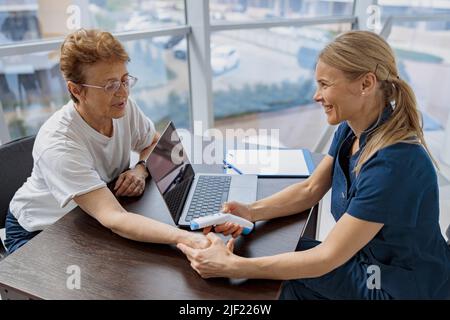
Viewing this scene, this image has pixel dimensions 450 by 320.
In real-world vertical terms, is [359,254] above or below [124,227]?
below

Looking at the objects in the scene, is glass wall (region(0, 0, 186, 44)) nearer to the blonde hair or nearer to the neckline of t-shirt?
the neckline of t-shirt

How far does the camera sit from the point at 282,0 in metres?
2.99

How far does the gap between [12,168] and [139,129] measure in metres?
0.48

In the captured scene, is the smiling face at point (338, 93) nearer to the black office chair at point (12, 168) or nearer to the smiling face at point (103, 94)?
the smiling face at point (103, 94)

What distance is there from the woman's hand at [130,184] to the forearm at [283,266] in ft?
1.73

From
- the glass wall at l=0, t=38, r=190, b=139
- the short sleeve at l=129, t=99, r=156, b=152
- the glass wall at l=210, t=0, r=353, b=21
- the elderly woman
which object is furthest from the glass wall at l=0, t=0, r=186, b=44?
the elderly woman

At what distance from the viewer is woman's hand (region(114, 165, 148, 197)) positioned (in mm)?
1342


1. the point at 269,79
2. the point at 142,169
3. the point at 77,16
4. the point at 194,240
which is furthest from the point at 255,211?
the point at 269,79

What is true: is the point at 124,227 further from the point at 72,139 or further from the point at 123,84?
the point at 123,84

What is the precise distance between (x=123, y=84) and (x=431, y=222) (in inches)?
38.6

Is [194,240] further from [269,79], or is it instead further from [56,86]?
[269,79]

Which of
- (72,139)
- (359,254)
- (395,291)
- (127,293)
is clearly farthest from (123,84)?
(395,291)

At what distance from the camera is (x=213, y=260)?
3.11 feet

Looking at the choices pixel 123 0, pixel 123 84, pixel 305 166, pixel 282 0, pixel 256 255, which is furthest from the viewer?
pixel 282 0
